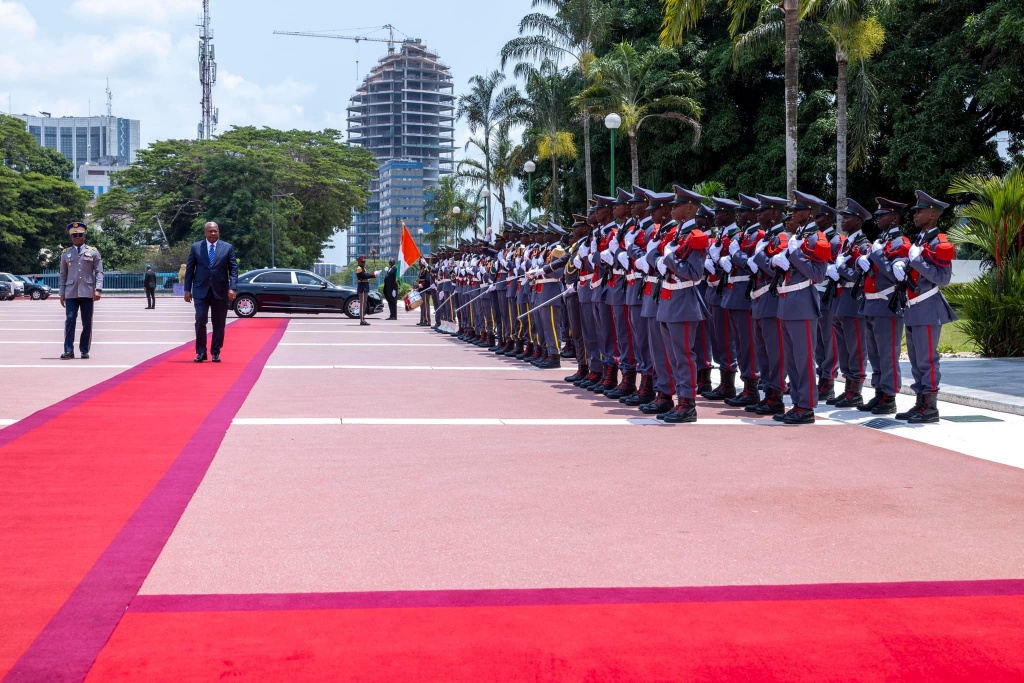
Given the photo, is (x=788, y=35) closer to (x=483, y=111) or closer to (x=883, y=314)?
(x=883, y=314)

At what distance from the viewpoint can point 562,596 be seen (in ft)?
15.3

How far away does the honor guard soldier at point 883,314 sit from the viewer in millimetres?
10664

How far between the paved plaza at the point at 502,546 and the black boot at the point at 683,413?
24cm

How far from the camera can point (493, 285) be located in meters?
19.6

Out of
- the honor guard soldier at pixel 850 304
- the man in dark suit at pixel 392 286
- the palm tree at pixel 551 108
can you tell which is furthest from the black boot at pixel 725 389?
the palm tree at pixel 551 108

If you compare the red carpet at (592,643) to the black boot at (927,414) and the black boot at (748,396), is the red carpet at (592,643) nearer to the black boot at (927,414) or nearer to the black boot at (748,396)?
the black boot at (927,414)

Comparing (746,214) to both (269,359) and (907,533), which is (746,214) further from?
(269,359)

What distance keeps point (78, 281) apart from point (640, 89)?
26412 millimetres

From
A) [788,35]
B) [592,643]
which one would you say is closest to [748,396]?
[592,643]

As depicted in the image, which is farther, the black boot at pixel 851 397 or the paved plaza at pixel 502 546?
the black boot at pixel 851 397

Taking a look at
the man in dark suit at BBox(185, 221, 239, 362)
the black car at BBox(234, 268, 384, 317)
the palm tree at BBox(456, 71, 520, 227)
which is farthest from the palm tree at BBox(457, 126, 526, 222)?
the man in dark suit at BBox(185, 221, 239, 362)

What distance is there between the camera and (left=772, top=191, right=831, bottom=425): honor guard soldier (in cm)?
994

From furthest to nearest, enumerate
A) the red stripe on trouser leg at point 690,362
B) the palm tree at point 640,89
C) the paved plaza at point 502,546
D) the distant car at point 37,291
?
the distant car at point 37,291, the palm tree at point 640,89, the red stripe on trouser leg at point 690,362, the paved plaza at point 502,546

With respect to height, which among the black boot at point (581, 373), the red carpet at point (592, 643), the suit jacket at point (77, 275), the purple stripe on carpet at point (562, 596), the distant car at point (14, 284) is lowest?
the red carpet at point (592, 643)
